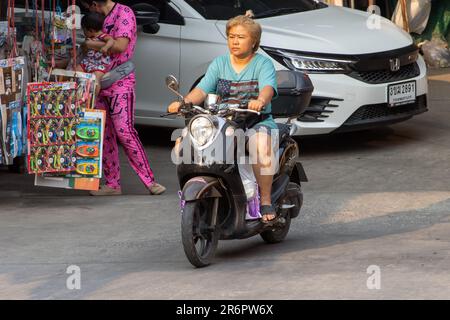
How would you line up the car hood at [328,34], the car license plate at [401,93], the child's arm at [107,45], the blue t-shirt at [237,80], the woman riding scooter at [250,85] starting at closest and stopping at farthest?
the woman riding scooter at [250,85] < the blue t-shirt at [237,80] < the child's arm at [107,45] < the car hood at [328,34] < the car license plate at [401,93]

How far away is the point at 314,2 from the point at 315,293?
6.38 metres

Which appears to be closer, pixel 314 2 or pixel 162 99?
pixel 162 99

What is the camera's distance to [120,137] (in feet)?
32.2

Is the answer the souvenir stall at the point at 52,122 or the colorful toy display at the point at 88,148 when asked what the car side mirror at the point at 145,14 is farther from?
the colorful toy display at the point at 88,148

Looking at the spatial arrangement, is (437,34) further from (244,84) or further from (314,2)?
(244,84)

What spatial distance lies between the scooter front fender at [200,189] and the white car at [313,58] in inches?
155

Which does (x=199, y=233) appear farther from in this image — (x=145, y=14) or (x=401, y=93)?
(x=401, y=93)

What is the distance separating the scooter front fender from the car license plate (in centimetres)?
435

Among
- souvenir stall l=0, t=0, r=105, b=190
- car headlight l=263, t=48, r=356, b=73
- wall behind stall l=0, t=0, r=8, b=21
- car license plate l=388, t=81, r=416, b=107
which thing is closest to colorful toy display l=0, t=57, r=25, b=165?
souvenir stall l=0, t=0, r=105, b=190

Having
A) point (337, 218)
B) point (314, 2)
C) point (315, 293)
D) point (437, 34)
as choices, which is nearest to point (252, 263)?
point (315, 293)

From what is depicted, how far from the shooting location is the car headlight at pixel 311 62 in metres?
11.0

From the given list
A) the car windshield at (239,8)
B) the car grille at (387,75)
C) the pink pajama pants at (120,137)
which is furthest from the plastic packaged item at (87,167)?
the car grille at (387,75)

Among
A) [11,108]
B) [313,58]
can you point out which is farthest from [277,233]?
[313,58]

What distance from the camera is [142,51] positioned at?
11.5 metres
